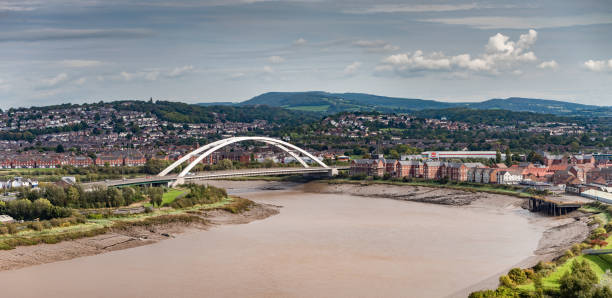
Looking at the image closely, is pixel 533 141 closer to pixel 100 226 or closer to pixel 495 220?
pixel 495 220

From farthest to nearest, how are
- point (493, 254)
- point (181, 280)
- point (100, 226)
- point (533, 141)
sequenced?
1. point (533, 141)
2. point (100, 226)
3. point (493, 254)
4. point (181, 280)

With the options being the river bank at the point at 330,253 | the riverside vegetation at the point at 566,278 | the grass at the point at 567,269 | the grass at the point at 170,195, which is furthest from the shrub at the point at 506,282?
the grass at the point at 170,195

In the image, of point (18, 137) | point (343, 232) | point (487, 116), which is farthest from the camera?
point (487, 116)

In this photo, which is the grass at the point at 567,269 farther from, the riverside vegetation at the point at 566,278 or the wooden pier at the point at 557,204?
the wooden pier at the point at 557,204

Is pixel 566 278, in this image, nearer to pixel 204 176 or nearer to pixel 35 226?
pixel 35 226

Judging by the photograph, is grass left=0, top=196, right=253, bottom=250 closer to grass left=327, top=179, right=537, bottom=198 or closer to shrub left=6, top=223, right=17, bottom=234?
shrub left=6, top=223, right=17, bottom=234

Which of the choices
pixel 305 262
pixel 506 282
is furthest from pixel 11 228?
pixel 506 282

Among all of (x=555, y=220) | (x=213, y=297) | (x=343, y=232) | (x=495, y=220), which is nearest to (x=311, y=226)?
(x=343, y=232)
